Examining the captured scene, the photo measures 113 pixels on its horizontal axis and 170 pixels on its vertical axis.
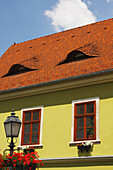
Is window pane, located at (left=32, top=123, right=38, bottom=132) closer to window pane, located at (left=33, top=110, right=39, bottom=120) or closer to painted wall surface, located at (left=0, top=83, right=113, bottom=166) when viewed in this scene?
window pane, located at (left=33, top=110, right=39, bottom=120)

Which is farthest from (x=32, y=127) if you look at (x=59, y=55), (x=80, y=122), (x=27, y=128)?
(x=59, y=55)

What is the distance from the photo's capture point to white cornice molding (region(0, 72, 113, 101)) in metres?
14.1

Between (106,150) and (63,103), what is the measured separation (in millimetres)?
2908

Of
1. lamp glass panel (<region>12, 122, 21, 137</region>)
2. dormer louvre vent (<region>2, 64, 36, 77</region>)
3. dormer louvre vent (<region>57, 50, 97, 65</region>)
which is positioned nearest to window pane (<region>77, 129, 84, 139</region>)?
dormer louvre vent (<region>57, 50, 97, 65</region>)

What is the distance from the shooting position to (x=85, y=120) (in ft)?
46.2

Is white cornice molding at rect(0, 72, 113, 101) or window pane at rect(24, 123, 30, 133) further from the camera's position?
window pane at rect(24, 123, 30, 133)

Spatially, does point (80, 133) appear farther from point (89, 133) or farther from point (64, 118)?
point (64, 118)

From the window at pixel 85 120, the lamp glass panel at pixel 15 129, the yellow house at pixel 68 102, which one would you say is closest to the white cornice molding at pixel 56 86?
the yellow house at pixel 68 102

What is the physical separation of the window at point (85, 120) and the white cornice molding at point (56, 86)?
0.72 metres

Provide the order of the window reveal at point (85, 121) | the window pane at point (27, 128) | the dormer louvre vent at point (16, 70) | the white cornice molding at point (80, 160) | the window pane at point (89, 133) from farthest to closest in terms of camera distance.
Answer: the dormer louvre vent at point (16, 70) < the window pane at point (27, 128) < the window reveal at point (85, 121) < the window pane at point (89, 133) < the white cornice molding at point (80, 160)

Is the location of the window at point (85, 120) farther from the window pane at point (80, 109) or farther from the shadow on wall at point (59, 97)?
the shadow on wall at point (59, 97)

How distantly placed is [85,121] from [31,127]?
263 cm

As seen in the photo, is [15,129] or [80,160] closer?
[15,129]

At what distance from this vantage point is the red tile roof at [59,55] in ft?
50.7
